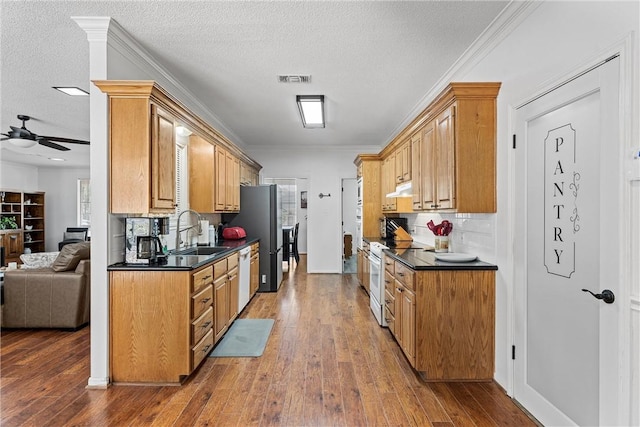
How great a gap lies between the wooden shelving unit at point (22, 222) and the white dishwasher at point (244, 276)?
23.4 feet

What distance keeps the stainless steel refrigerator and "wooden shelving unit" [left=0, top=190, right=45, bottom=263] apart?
6.34 meters

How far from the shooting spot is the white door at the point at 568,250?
167 centimetres

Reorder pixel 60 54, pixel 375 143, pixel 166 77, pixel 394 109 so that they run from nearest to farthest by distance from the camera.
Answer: pixel 60 54, pixel 166 77, pixel 394 109, pixel 375 143

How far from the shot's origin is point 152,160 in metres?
2.70

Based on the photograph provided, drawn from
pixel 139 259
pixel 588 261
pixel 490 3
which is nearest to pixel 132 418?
pixel 139 259

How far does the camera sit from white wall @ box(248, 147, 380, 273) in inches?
293

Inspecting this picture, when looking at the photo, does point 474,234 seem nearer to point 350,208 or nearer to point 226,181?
point 226,181

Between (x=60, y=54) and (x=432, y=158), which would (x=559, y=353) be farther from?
(x=60, y=54)

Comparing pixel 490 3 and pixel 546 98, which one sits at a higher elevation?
pixel 490 3

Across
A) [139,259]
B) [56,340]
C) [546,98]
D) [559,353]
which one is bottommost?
[56,340]

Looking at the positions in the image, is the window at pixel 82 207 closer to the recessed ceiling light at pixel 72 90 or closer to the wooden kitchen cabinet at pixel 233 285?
the recessed ceiling light at pixel 72 90

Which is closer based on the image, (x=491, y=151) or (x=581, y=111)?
(x=581, y=111)

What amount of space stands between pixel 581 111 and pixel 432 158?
4.79 ft

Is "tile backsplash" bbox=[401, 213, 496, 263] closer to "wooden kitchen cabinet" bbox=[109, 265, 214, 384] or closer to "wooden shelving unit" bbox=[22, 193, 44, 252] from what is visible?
"wooden kitchen cabinet" bbox=[109, 265, 214, 384]
